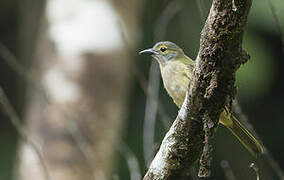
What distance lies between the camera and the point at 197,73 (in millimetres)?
2461

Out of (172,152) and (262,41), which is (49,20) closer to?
(262,41)

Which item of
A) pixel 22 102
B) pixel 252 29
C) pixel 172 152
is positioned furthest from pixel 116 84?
pixel 172 152

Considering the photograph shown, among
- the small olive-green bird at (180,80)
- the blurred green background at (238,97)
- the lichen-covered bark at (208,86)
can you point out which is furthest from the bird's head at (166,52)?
the blurred green background at (238,97)

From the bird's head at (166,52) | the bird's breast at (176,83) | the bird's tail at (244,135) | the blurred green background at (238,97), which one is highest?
the bird's head at (166,52)

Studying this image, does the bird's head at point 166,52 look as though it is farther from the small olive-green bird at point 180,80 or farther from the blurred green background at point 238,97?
the blurred green background at point 238,97

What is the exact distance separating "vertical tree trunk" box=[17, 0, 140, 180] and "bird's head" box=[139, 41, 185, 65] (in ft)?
4.50

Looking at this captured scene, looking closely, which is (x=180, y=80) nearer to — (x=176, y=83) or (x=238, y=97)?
(x=176, y=83)

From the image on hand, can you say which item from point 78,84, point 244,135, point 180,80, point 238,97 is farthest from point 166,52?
point 238,97

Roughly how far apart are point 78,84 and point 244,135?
295cm

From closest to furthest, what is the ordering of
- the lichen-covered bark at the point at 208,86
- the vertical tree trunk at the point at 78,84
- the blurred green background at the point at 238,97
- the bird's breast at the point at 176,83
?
the lichen-covered bark at the point at 208,86, the bird's breast at the point at 176,83, the vertical tree trunk at the point at 78,84, the blurred green background at the point at 238,97

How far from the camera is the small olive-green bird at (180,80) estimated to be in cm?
343

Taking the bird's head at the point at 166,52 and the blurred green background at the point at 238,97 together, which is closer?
the bird's head at the point at 166,52

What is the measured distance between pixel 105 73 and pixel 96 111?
1.49 feet

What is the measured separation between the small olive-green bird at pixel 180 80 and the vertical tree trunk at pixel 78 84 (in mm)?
1540
